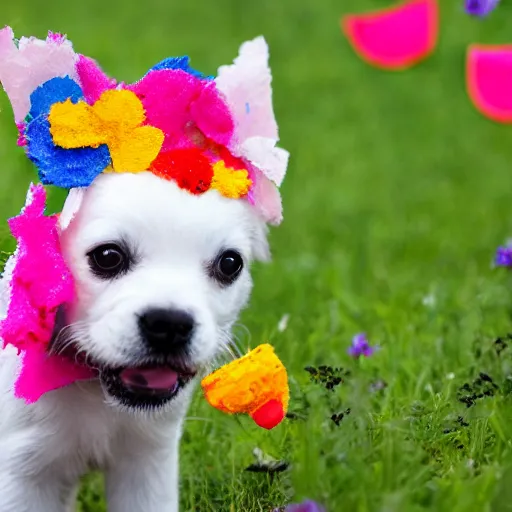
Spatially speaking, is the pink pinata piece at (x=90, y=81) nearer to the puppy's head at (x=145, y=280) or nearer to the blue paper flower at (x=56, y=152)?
the blue paper flower at (x=56, y=152)

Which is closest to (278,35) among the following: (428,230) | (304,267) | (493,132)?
(493,132)

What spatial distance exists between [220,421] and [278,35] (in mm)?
7271

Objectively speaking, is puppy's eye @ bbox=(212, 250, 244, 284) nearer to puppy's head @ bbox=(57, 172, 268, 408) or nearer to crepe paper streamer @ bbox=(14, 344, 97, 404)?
puppy's head @ bbox=(57, 172, 268, 408)

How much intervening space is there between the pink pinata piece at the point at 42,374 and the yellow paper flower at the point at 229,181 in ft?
1.76

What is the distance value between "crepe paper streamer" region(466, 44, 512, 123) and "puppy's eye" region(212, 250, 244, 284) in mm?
5599

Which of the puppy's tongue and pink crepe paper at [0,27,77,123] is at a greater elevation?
pink crepe paper at [0,27,77,123]

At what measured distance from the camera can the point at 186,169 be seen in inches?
96.9

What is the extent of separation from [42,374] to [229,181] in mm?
627

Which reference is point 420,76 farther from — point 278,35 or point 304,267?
point 304,267

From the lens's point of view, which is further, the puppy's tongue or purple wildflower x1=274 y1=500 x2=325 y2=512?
Answer: the puppy's tongue

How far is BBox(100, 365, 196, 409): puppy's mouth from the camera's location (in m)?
2.49

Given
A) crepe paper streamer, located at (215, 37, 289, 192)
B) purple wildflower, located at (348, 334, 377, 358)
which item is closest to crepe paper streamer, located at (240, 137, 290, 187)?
crepe paper streamer, located at (215, 37, 289, 192)

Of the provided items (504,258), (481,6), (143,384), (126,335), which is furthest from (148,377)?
(504,258)

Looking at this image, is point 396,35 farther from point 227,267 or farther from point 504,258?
point 227,267
